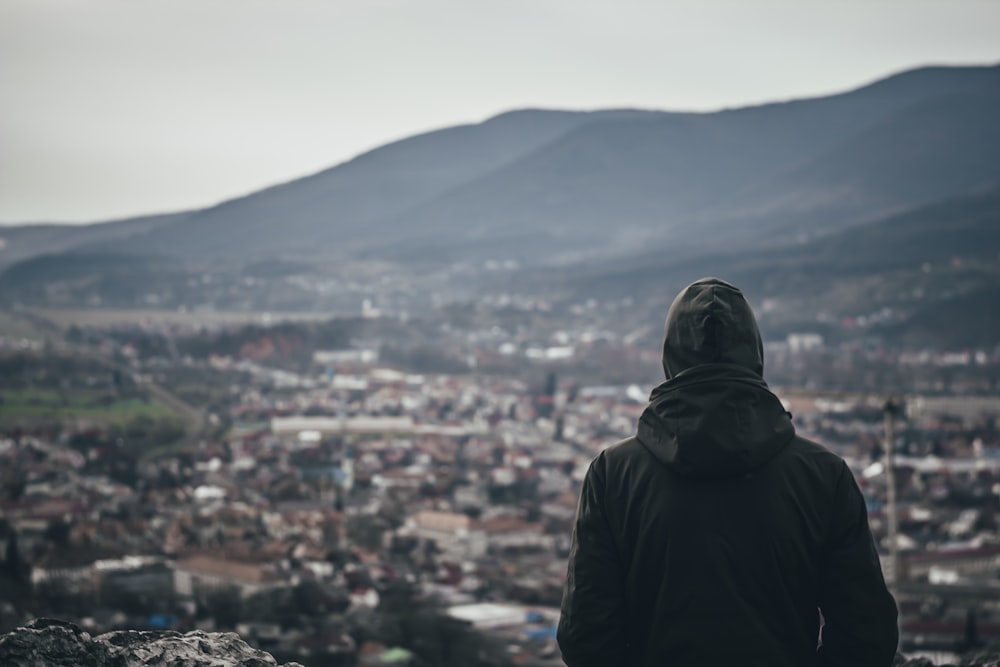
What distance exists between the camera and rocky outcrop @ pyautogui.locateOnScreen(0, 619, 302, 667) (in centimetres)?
232

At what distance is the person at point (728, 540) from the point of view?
2057 mm

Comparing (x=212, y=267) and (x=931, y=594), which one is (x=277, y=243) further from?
(x=931, y=594)

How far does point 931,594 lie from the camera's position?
2120 cm

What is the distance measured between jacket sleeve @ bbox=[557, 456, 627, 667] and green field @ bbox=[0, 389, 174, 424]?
1630 inches

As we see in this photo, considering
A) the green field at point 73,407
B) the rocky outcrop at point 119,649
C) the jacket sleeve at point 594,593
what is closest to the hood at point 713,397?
the jacket sleeve at point 594,593

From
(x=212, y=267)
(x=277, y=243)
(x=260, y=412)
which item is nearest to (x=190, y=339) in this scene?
(x=260, y=412)

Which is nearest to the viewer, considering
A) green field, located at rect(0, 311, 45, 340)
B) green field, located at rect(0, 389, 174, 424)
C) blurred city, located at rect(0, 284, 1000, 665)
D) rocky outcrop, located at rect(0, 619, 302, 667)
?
rocky outcrop, located at rect(0, 619, 302, 667)

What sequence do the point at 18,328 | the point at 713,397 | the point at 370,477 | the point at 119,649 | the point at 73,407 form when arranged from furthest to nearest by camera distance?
the point at 18,328
the point at 73,407
the point at 370,477
the point at 119,649
the point at 713,397

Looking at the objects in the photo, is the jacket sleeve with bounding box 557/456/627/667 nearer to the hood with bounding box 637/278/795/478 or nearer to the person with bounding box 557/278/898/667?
the person with bounding box 557/278/898/667

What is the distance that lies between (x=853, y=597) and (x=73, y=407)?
4556 centimetres

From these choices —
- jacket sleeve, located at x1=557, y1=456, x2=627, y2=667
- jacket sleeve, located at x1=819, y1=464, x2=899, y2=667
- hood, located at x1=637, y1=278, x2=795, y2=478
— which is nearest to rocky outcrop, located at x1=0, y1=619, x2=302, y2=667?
jacket sleeve, located at x1=557, y1=456, x2=627, y2=667

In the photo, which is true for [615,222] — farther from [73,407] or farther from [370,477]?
[370,477]

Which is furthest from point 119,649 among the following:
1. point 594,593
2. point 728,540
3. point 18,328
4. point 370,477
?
point 18,328

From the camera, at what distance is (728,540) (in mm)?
2076
